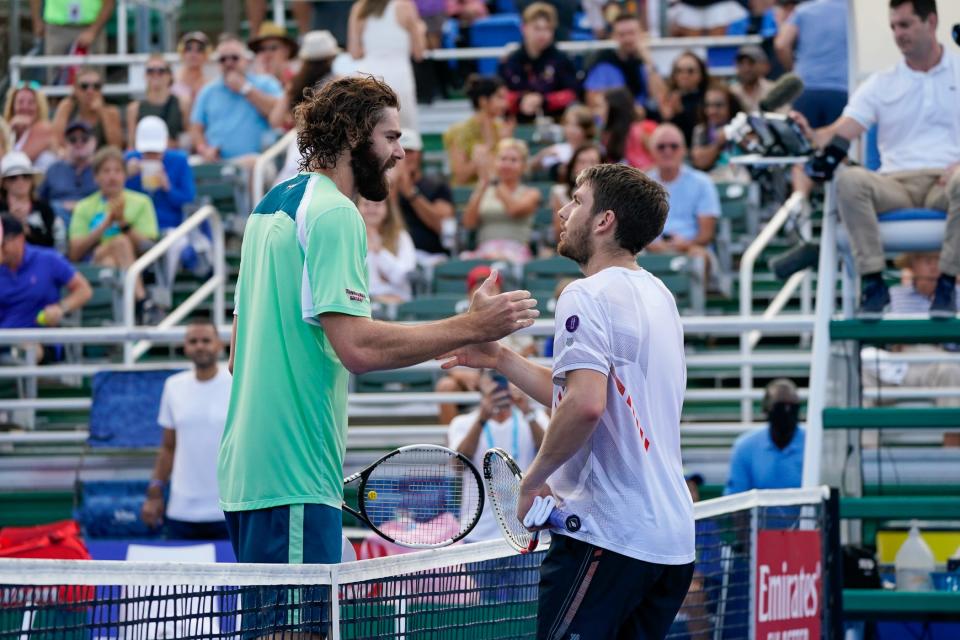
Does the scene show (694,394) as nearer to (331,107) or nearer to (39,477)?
(39,477)

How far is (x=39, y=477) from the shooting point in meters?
11.2

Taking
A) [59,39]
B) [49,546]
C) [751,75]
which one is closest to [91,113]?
[59,39]

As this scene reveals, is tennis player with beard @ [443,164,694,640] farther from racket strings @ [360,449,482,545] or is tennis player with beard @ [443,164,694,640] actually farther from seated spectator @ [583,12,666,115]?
seated spectator @ [583,12,666,115]

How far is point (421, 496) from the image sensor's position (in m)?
4.70

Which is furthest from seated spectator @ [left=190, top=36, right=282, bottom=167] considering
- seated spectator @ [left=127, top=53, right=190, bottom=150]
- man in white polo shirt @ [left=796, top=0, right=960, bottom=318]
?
man in white polo shirt @ [left=796, top=0, right=960, bottom=318]

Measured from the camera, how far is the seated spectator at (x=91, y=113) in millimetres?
14906

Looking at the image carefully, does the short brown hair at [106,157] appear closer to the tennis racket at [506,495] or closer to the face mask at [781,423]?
the face mask at [781,423]

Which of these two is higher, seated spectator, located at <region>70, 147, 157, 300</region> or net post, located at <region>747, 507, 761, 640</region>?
seated spectator, located at <region>70, 147, 157, 300</region>

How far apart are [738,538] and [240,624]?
3222 mm

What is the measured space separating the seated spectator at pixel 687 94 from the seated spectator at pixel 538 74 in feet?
4.11

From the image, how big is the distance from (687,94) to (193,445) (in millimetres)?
6418

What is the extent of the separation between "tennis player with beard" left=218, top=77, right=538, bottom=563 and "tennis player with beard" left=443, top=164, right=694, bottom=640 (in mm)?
211

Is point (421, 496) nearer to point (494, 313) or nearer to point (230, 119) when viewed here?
point (494, 313)

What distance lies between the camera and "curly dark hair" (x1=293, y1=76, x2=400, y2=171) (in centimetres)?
418
